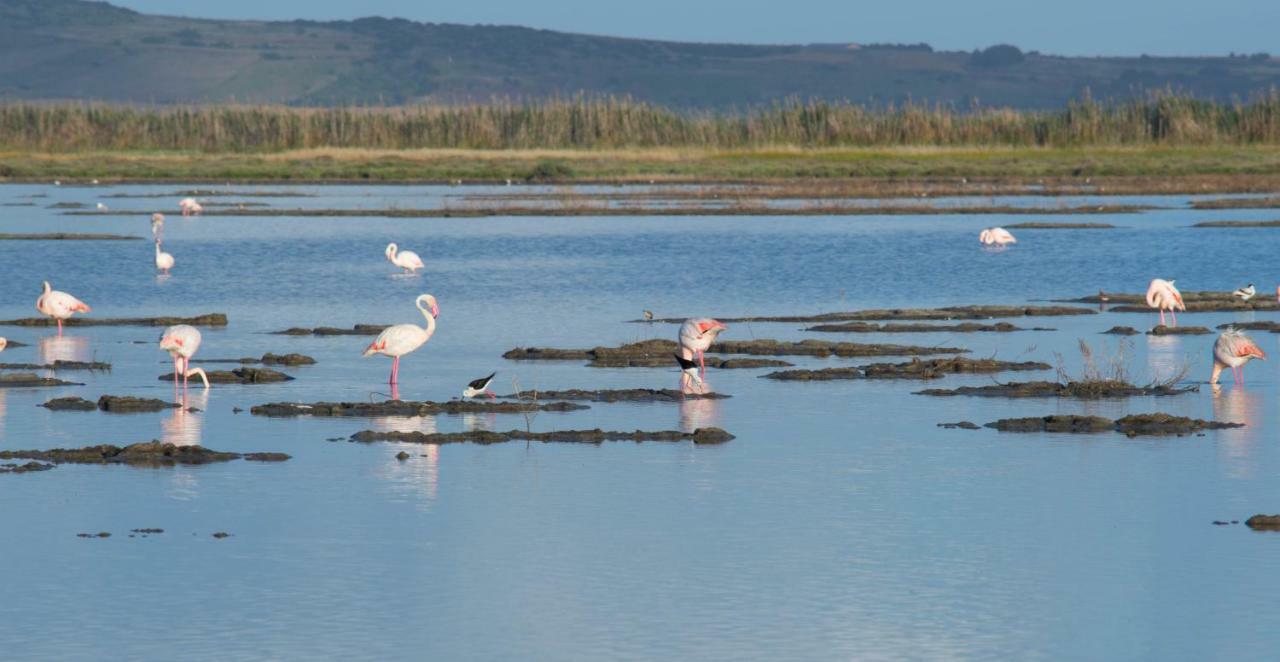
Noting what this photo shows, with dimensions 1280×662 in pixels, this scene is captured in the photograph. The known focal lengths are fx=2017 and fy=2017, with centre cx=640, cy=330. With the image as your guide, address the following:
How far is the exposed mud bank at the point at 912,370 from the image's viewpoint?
16.5 m

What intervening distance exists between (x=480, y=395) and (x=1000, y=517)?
18.1 feet

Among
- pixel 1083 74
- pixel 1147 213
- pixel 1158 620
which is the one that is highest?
pixel 1083 74

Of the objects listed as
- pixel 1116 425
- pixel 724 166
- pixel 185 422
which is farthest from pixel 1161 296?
pixel 724 166

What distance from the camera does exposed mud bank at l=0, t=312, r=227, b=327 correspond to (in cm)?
2144

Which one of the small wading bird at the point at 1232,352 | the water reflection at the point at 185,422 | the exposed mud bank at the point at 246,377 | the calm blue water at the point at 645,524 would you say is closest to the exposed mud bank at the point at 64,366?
the calm blue water at the point at 645,524

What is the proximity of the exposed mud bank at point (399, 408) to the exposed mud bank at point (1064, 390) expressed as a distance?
3027mm

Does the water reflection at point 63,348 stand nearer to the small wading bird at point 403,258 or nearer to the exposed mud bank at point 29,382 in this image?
the exposed mud bank at point 29,382

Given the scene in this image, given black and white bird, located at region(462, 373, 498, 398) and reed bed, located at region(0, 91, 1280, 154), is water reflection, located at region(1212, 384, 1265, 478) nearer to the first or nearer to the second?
black and white bird, located at region(462, 373, 498, 398)

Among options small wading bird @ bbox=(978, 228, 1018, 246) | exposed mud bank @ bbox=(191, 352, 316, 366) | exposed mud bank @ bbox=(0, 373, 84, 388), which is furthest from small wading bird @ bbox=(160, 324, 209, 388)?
small wading bird @ bbox=(978, 228, 1018, 246)

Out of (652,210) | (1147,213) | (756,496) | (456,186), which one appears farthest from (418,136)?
(756,496)

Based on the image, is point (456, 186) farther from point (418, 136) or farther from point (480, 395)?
point (480, 395)

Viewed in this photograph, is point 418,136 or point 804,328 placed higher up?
point 418,136

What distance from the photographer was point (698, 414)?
14.5 meters

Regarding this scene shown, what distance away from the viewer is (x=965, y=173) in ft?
176
